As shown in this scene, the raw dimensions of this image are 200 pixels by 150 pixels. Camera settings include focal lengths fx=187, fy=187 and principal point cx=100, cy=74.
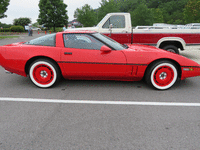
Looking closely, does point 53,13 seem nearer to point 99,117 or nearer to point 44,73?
point 44,73

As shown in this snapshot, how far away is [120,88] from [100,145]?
219 cm

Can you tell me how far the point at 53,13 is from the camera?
55.6m

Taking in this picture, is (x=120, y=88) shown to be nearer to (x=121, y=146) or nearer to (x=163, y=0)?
(x=121, y=146)

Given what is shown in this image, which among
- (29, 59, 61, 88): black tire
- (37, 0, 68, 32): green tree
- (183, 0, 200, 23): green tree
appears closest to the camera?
(29, 59, 61, 88): black tire

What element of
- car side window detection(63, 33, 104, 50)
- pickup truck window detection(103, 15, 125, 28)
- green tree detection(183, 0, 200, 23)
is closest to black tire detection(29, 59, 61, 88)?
car side window detection(63, 33, 104, 50)

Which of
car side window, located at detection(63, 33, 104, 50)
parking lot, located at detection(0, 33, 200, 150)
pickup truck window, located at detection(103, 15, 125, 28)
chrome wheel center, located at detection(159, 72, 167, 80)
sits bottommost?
parking lot, located at detection(0, 33, 200, 150)

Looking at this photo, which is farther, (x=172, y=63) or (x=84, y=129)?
(x=172, y=63)

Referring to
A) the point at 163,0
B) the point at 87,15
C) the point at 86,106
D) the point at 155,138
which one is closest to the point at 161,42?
the point at 86,106

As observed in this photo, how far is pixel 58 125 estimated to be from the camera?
2.69 meters

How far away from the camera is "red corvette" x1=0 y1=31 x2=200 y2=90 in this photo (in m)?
4.03

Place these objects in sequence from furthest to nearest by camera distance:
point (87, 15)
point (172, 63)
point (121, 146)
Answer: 1. point (87, 15)
2. point (172, 63)
3. point (121, 146)

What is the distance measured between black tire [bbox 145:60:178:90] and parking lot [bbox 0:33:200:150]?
17 centimetres

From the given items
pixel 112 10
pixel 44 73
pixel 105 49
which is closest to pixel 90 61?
pixel 105 49

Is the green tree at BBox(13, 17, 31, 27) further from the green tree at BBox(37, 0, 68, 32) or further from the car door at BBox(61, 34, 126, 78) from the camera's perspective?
the car door at BBox(61, 34, 126, 78)
